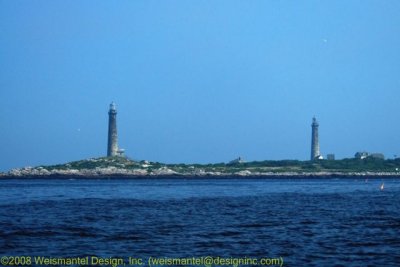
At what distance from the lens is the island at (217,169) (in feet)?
492

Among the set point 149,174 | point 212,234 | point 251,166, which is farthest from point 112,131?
point 212,234

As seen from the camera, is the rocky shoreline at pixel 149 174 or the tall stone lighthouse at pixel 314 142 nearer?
the rocky shoreline at pixel 149 174

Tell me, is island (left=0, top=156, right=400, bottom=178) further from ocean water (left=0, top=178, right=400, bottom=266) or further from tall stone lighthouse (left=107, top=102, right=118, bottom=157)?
ocean water (left=0, top=178, right=400, bottom=266)

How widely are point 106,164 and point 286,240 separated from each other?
127m

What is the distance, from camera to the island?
150000 mm

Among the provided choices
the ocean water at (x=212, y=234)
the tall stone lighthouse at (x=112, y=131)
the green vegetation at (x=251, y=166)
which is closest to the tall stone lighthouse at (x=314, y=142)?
the green vegetation at (x=251, y=166)

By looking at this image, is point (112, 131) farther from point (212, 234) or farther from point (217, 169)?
point (212, 234)

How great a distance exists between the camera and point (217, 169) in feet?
555

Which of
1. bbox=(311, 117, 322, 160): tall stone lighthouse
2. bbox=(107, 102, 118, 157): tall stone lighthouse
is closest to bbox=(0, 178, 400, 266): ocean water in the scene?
bbox=(107, 102, 118, 157): tall stone lighthouse

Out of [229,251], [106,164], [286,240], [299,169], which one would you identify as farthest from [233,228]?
[299,169]

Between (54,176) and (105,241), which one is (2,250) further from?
(54,176)

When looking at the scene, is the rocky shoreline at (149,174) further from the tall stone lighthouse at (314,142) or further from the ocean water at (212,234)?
the ocean water at (212,234)

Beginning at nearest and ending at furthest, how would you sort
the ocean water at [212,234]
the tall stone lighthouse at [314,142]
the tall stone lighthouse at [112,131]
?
the ocean water at [212,234] → the tall stone lighthouse at [112,131] → the tall stone lighthouse at [314,142]

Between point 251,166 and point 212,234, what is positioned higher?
point 251,166
